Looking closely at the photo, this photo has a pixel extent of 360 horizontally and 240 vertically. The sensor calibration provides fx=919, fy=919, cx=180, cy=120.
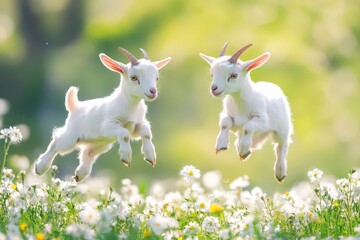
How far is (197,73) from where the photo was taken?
Result: 27984 mm

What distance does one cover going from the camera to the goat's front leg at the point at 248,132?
8375 mm

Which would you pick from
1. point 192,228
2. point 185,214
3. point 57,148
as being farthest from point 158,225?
point 57,148

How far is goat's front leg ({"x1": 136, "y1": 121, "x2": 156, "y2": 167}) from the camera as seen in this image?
8281 mm

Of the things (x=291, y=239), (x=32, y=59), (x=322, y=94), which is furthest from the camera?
(x=32, y=59)

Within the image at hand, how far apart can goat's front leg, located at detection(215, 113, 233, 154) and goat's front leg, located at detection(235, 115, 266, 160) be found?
0.14 m


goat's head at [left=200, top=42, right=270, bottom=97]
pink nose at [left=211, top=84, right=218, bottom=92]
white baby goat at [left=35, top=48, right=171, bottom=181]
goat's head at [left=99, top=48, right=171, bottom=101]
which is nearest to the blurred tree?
white baby goat at [left=35, top=48, right=171, bottom=181]

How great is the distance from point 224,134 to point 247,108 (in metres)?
0.51

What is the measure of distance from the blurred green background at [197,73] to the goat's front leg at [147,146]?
16373 millimetres

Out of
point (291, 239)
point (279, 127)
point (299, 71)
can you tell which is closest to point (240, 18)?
point (299, 71)

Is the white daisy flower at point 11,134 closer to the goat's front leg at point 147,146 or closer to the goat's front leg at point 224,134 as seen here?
the goat's front leg at point 147,146

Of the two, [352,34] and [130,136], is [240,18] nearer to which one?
[352,34]

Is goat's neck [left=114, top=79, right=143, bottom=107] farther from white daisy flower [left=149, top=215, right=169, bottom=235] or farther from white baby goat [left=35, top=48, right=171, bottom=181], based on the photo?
white daisy flower [left=149, top=215, right=169, bottom=235]

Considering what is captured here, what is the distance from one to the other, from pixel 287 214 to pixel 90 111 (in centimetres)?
239

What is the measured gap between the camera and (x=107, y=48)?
3045 centimetres
